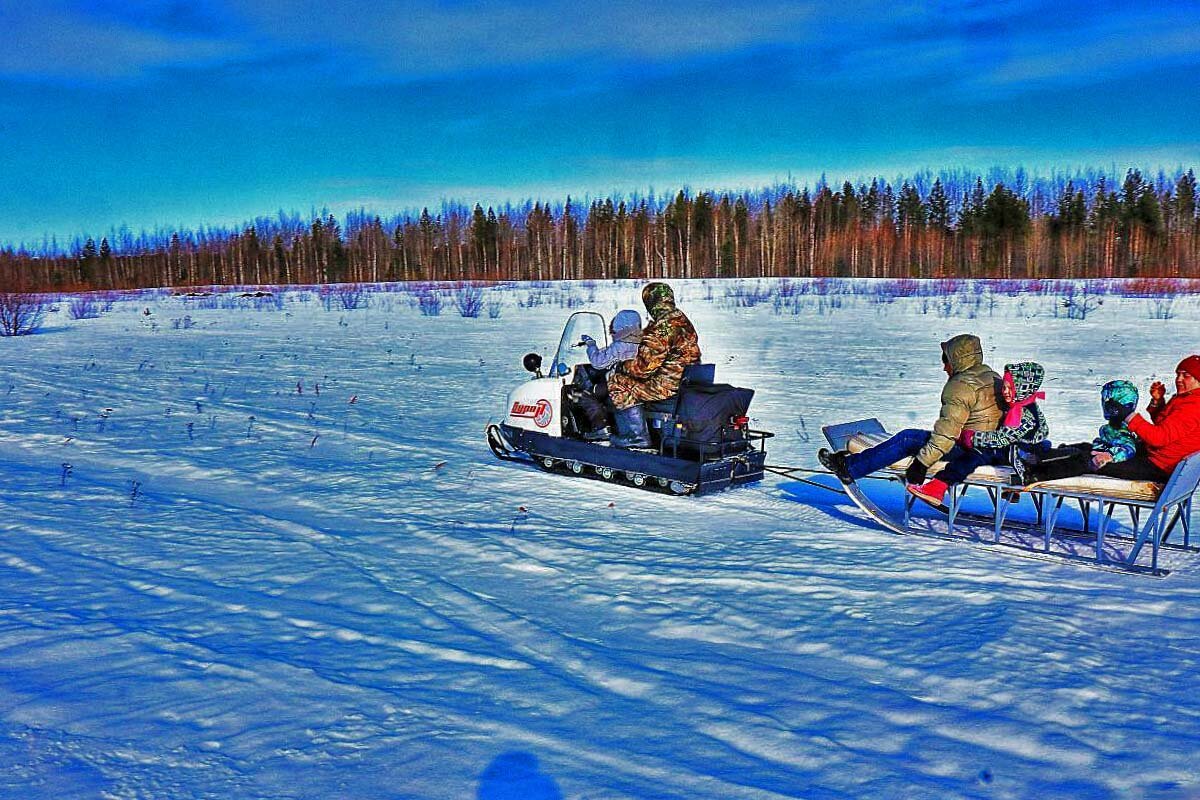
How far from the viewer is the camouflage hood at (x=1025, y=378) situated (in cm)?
568

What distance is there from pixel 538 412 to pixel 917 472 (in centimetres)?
363

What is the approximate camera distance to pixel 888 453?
6250mm

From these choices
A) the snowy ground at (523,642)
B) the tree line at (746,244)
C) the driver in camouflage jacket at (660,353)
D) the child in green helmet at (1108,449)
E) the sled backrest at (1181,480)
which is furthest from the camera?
the tree line at (746,244)

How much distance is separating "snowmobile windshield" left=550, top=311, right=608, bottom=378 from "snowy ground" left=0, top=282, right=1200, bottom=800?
1061 millimetres

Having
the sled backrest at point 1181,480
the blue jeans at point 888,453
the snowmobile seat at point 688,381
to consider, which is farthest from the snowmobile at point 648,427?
the sled backrest at point 1181,480

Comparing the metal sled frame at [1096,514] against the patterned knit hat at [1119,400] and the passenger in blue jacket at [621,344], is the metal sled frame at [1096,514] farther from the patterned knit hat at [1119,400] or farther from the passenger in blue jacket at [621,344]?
the passenger in blue jacket at [621,344]

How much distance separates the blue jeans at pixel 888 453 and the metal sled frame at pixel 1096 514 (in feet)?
0.43

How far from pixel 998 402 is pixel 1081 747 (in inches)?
119

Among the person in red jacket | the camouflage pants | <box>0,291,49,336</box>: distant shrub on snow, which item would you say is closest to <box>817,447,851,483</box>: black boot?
the camouflage pants

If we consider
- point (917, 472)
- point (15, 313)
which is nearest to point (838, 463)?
point (917, 472)

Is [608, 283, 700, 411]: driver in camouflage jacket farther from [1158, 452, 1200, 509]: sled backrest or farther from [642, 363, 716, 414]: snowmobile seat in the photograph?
[1158, 452, 1200, 509]: sled backrest

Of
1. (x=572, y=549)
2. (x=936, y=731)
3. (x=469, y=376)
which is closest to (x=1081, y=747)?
(x=936, y=731)

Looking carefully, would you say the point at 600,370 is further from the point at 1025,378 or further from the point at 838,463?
the point at 1025,378

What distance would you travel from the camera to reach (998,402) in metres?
5.92
